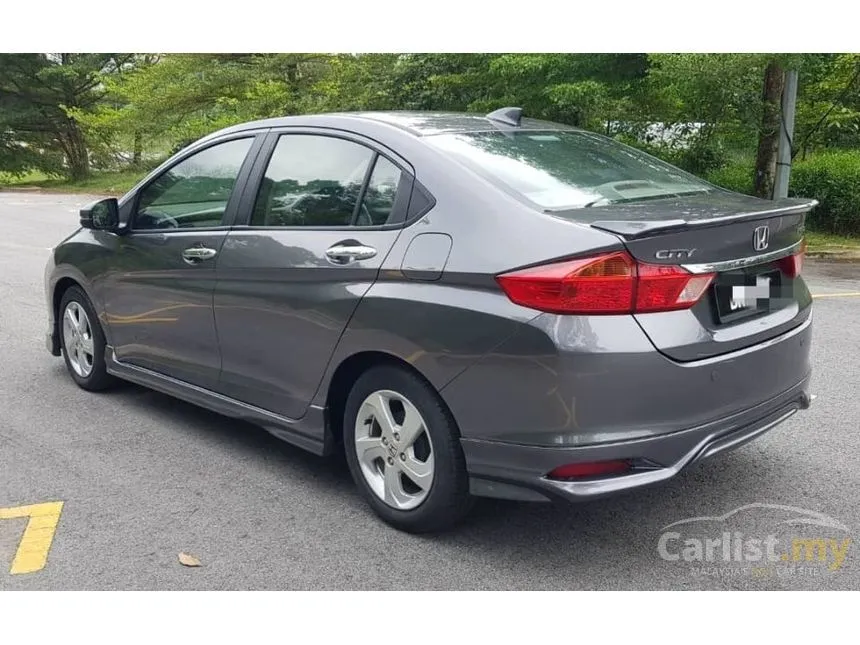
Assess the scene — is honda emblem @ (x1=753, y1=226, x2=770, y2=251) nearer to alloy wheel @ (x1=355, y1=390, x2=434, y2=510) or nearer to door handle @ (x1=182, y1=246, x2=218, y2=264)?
alloy wheel @ (x1=355, y1=390, x2=434, y2=510)

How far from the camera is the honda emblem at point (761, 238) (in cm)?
329

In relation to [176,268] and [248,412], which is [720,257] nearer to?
[248,412]

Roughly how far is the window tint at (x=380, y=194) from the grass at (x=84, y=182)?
91.6 feet

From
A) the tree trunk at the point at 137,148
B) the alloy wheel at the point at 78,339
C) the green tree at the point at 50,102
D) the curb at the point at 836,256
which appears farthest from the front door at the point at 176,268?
the green tree at the point at 50,102

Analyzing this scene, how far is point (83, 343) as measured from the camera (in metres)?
5.55

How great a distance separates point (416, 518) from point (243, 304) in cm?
135

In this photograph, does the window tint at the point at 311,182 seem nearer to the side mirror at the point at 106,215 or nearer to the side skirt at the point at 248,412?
the side skirt at the point at 248,412

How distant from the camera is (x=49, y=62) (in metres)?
35.6

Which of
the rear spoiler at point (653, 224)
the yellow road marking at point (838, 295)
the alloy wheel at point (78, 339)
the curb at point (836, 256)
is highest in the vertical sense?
the rear spoiler at point (653, 224)

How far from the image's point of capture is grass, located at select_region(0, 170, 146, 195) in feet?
105

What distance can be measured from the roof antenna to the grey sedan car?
0.01 m

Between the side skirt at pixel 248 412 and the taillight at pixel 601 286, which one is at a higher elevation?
the taillight at pixel 601 286

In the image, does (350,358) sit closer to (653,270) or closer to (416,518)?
(416,518)

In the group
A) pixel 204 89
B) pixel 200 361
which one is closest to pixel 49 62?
pixel 204 89
